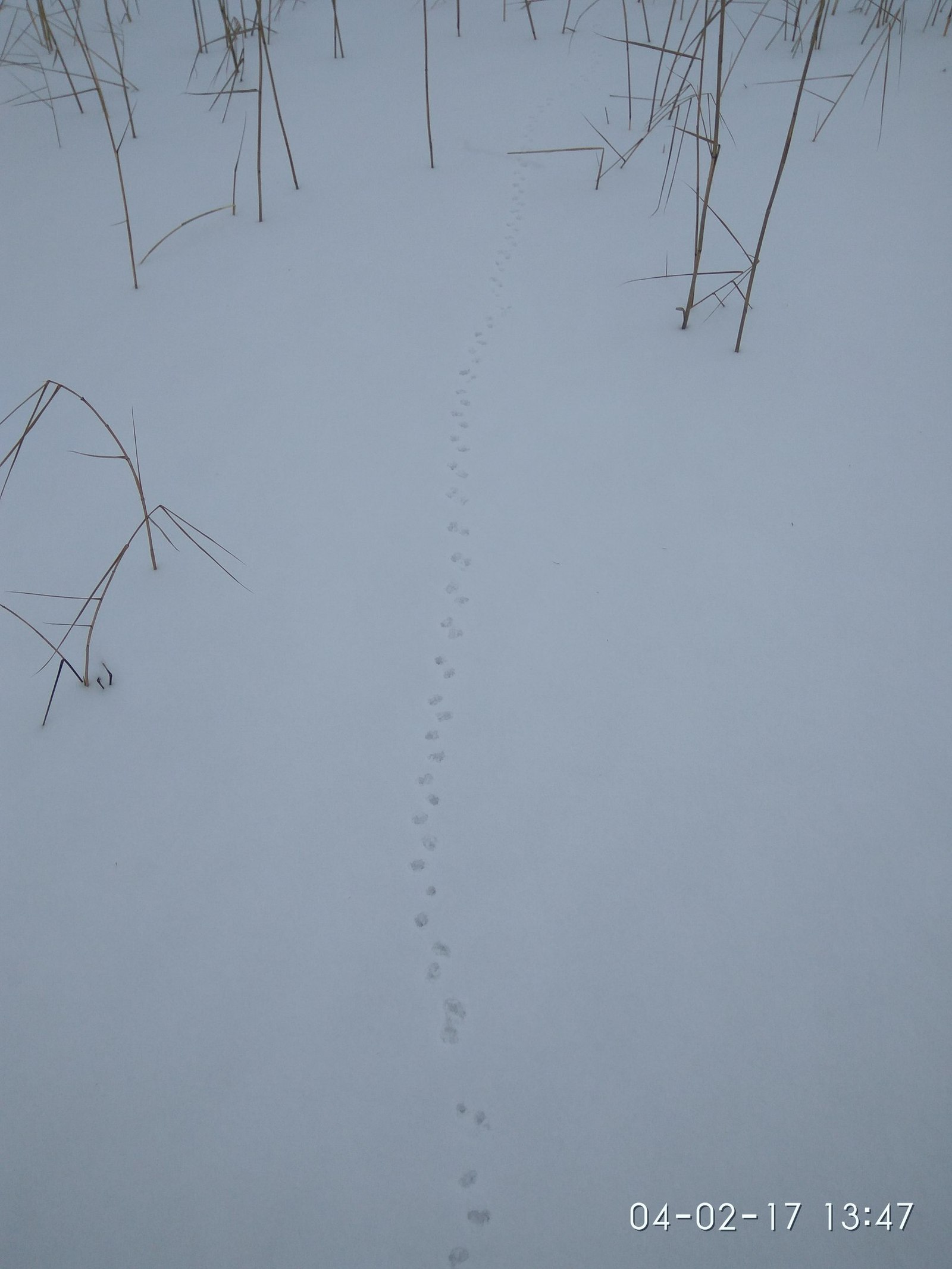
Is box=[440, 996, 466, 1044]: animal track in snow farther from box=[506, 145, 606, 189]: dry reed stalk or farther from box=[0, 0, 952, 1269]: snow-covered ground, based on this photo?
box=[506, 145, 606, 189]: dry reed stalk

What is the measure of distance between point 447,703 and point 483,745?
3.6 inches

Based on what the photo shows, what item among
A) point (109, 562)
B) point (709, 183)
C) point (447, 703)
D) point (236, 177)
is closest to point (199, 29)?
point (236, 177)

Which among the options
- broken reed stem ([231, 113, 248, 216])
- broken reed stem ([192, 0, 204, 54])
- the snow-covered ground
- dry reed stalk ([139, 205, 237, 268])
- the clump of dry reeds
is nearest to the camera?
the snow-covered ground

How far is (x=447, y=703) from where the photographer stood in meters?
1.13

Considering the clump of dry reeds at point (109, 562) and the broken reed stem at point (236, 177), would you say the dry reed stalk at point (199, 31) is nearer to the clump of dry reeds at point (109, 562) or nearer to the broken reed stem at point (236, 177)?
the broken reed stem at point (236, 177)

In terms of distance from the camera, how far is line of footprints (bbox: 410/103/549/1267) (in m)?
0.80

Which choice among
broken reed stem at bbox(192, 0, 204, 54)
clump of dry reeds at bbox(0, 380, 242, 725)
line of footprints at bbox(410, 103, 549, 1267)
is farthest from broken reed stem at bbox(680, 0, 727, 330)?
broken reed stem at bbox(192, 0, 204, 54)

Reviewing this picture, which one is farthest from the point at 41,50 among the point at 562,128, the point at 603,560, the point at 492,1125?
the point at 492,1125

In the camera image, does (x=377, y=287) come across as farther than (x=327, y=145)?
No

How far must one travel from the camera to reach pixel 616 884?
0.95 meters

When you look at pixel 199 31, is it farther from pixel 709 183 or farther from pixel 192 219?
pixel 709 183

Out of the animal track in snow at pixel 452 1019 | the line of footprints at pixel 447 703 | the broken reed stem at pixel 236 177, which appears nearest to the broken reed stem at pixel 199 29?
the broken reed stem at pixel 236 177

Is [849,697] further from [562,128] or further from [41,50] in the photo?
[41,50]

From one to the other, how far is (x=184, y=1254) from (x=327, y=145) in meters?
2.65
